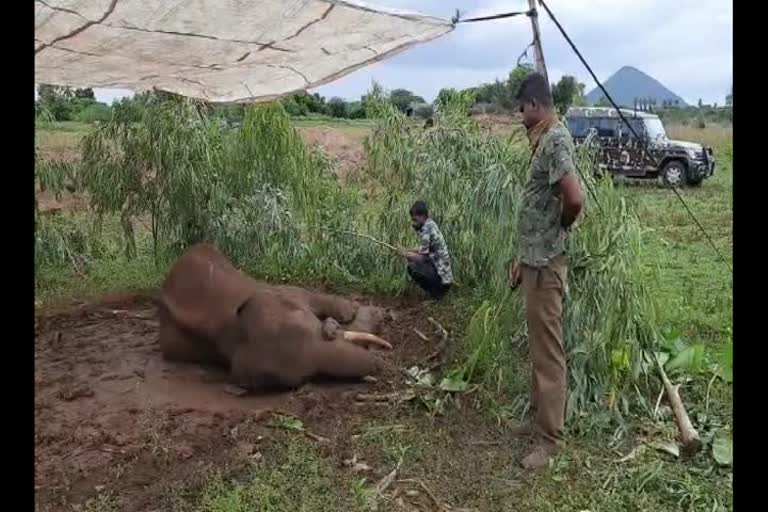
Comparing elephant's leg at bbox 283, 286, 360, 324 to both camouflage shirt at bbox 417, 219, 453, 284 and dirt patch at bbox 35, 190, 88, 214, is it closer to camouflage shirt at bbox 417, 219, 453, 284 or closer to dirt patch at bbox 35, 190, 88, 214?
camouflage shirt at bbox 417, 219, 453, 284

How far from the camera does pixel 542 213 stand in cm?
383

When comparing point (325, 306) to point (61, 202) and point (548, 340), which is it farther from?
point (61, 202)

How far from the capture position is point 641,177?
1596 centimetres

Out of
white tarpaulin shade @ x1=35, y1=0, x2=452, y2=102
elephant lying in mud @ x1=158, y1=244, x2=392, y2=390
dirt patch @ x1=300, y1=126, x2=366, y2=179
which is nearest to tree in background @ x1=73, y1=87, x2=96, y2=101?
white tarpaulin shade @ x1=35, y1=0, x2=452, y2=102

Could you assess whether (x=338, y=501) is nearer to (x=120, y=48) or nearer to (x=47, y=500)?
(x=47, y=500)

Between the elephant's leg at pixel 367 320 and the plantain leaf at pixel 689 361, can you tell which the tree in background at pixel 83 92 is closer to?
the elephant's leg at pixel 367 320

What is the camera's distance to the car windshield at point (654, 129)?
16547 millimetres

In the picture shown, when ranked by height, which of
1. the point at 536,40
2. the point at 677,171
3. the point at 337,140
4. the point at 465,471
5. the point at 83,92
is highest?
the point at 337,140

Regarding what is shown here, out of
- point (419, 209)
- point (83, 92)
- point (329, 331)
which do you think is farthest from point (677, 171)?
point (329, 331)

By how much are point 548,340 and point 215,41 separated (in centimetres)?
265

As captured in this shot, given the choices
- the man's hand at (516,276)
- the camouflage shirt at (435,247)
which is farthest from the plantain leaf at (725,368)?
the camouflage shirt at (435,247)

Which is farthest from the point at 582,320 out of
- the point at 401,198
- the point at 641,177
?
the point at 641,177
